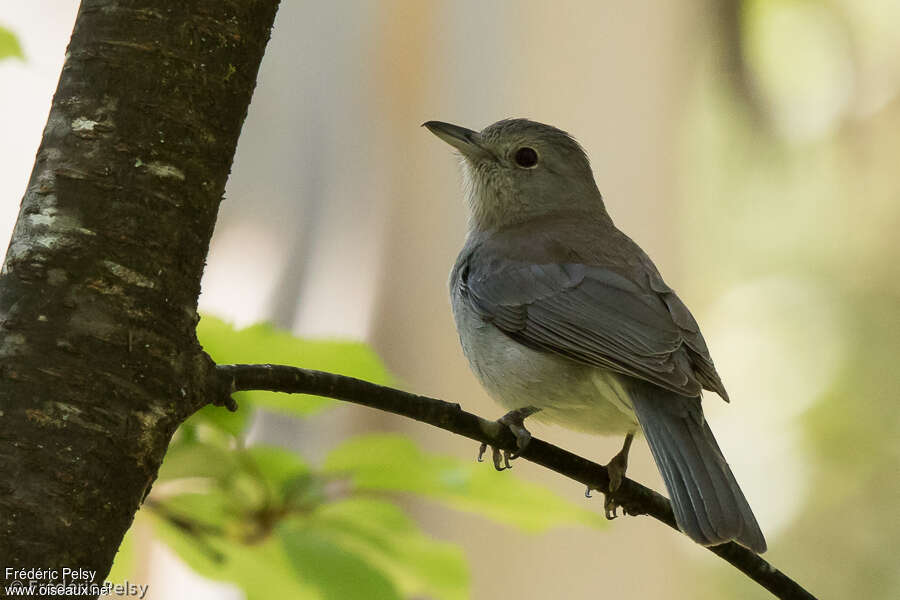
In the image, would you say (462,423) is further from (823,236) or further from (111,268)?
(823,236)

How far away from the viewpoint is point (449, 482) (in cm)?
149

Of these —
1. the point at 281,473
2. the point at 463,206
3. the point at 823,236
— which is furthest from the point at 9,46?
the point at 823,236

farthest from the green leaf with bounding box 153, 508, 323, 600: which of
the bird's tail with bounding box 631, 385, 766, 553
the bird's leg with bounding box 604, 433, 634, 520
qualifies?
the bird's leg with bounding box 604, 433, 634, 520

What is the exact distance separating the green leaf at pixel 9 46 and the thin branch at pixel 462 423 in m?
0.46

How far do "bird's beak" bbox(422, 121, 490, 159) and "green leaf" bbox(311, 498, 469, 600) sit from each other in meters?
2.21

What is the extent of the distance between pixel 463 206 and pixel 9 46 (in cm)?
475

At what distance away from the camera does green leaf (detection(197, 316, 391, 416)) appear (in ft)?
5.02

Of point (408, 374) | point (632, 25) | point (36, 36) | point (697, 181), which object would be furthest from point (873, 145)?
point (36, 36)

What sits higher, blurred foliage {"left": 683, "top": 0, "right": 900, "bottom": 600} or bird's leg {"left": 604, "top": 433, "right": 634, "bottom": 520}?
blurred foliage {"left": 683, "top": 0, "right": 900, "bottom": 600}

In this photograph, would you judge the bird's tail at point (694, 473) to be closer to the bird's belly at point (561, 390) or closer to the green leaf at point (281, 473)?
the bird's belly at point (561, 390)

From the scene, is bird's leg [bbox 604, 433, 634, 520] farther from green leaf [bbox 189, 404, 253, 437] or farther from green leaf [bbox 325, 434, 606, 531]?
green leaf [bbox 189, 404, 253, 437]

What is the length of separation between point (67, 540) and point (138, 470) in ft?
0.38

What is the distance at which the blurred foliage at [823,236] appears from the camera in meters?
8.26

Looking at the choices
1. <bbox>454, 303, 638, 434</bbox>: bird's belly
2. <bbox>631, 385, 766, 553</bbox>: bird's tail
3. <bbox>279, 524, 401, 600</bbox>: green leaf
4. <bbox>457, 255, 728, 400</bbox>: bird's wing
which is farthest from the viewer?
<bbox>454, 303, 638, 434</bbox>: bird's belly
